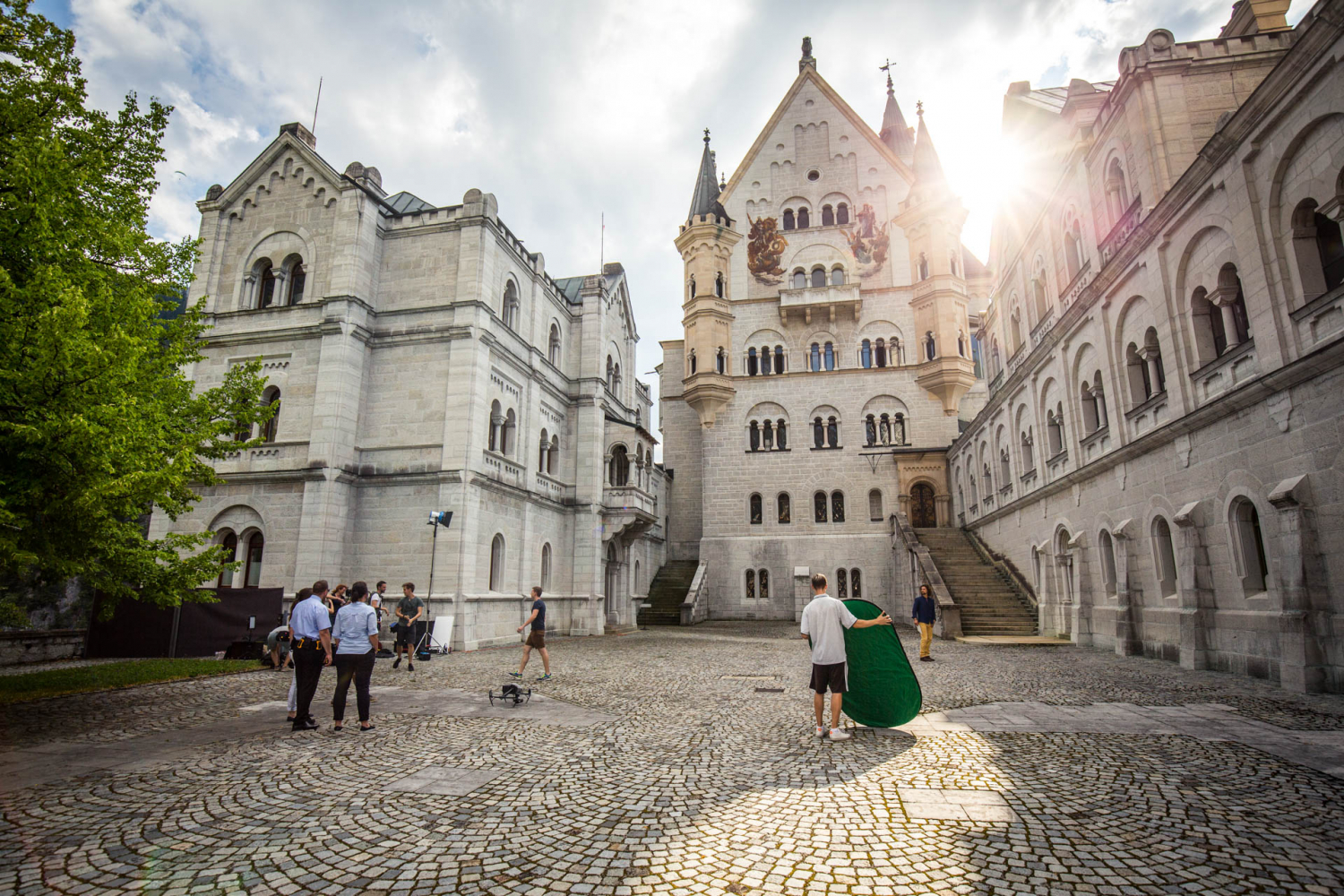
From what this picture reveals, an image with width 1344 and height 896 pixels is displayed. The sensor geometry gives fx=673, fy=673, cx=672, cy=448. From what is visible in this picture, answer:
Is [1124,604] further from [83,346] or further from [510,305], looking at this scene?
[510,305]

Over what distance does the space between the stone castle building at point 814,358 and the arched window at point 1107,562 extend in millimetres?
15973

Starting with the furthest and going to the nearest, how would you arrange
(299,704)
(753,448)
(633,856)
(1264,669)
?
(753,448)
(1264,669)
(299,704)
(633,856)

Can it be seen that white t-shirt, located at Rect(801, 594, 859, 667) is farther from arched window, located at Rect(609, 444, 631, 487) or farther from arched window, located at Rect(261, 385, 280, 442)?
arched window, located at Rect(609, 444, 631, 487)

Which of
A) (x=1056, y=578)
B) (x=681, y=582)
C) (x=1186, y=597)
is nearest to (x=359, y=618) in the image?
(x=1186, y=597)

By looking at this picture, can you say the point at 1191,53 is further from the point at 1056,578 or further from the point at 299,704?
the point at 299,704

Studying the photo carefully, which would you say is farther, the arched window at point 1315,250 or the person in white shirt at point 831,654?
the arched window at point 1315,250

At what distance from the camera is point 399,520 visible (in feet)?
70.2

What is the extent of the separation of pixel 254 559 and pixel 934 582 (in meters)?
23.1

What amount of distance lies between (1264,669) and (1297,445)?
380 cm

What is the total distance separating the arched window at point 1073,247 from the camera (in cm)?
2038

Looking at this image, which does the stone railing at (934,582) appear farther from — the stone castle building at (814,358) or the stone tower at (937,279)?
the stone tower at (937,279)

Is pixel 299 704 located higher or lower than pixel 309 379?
lower

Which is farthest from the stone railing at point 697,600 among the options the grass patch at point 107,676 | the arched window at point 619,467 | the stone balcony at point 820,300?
the grass patch at point 107,676

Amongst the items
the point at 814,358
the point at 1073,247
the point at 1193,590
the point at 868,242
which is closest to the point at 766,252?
the point at 868,242
